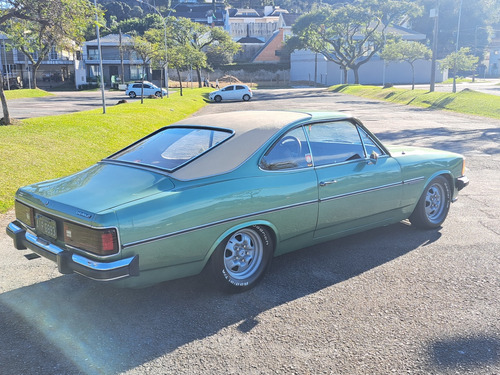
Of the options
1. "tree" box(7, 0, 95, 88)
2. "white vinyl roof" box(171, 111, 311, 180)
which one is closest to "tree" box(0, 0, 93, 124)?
"tree" box(7, 0, 95, 88)

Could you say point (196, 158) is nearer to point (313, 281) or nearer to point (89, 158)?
point (313, 281)

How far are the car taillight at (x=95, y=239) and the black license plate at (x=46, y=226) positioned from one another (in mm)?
277

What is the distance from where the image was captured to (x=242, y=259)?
418 centimetres

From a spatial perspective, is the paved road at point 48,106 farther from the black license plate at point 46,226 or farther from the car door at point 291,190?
the car door at point 291,190

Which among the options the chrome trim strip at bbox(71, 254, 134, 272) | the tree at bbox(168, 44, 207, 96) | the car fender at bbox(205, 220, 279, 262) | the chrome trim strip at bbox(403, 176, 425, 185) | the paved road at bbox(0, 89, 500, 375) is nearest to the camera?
the paved road at bbox(0, 89, 500, 375)

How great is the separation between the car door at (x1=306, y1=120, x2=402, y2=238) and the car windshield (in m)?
0.99

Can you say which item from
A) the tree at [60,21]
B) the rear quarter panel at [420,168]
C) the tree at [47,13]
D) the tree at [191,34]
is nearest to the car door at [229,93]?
the tree at [191,34]

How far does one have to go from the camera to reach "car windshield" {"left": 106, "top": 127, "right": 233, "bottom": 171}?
433 cm

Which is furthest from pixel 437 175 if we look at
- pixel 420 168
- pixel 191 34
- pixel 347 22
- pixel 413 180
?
pixel 191 34

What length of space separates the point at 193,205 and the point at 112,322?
1.07 metres

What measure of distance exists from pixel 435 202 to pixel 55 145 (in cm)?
885

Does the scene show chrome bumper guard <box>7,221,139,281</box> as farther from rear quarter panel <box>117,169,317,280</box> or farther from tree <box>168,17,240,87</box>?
tree <box>168,17,240,87</box>

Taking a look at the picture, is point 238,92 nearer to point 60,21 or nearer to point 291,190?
point 60,21

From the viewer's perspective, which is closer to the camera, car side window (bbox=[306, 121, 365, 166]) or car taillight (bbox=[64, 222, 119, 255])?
car taillight (bbox=[64, 222, 119, 255])
